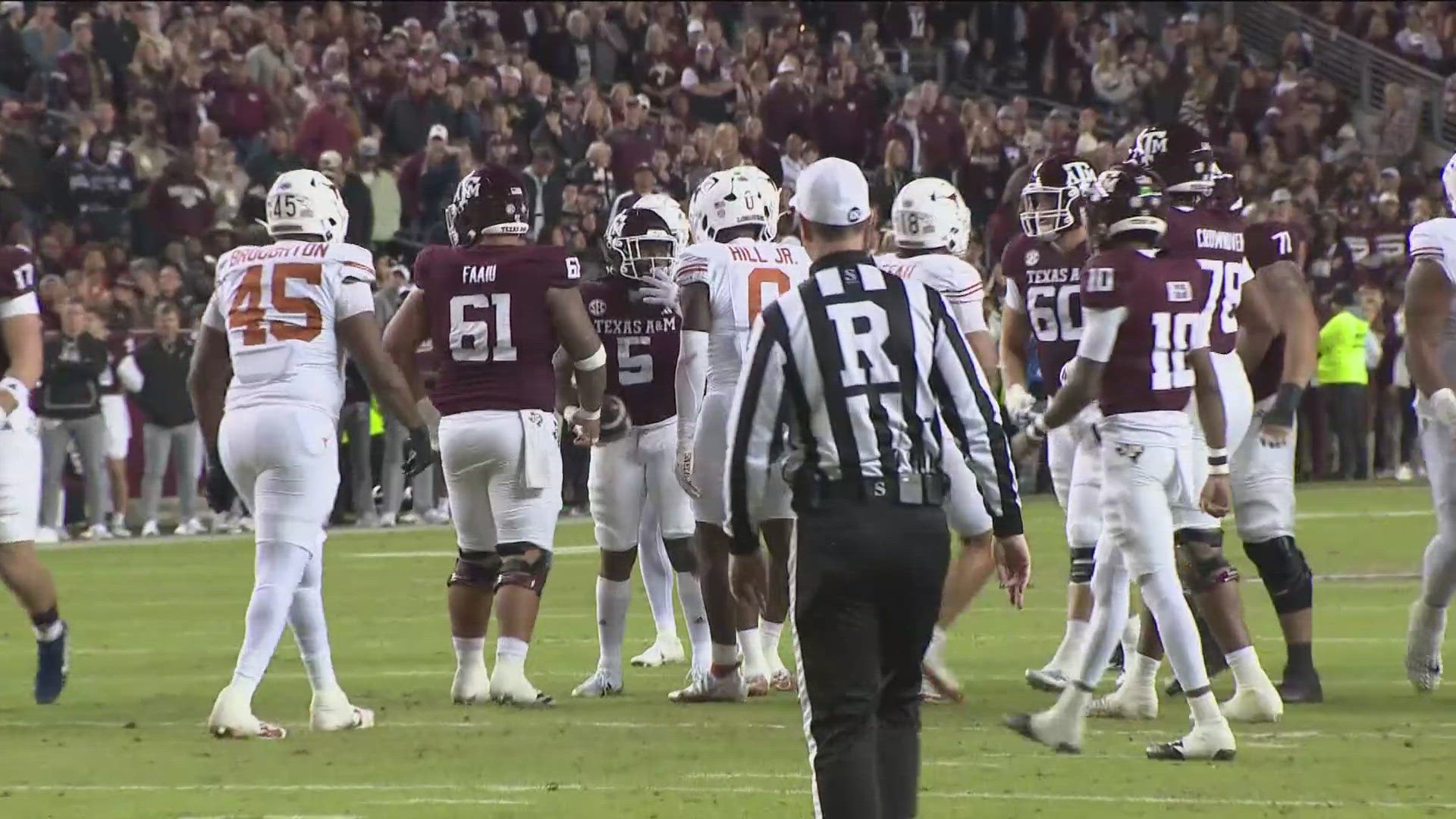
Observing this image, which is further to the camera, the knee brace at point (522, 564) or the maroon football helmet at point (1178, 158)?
the knee brace at point (522, 564)

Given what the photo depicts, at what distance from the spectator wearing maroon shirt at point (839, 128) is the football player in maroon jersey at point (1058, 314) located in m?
14.7

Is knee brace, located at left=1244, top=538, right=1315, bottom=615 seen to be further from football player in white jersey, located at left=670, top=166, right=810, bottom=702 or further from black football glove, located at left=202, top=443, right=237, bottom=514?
black football glove, located at left=202, top=443, right=237, bottom=514

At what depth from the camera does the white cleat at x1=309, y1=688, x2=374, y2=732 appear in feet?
29.3

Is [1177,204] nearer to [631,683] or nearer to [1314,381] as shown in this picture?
[631,683]

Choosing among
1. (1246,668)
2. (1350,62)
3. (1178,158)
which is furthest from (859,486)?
(1350,62)

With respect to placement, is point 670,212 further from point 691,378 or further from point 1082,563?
point 1082,563

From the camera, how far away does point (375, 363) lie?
8906 millimetres

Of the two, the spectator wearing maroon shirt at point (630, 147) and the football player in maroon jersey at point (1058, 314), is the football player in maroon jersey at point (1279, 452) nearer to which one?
the football player in maroon jersey at point (1058, 314)

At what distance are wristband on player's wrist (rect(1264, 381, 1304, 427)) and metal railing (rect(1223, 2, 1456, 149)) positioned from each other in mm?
19564

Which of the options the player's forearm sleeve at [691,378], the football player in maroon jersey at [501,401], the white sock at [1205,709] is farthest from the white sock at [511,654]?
the white sock at [1205,709]

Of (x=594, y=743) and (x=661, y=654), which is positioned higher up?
(x=594, y=743)

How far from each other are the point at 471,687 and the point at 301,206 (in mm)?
2106

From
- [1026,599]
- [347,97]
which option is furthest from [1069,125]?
[1026,599]

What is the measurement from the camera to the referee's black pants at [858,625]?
19.4ft
